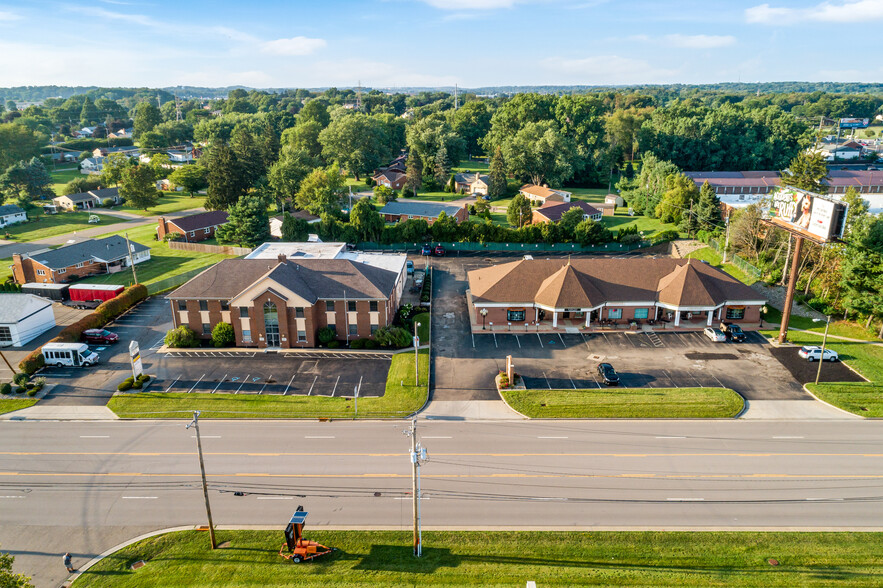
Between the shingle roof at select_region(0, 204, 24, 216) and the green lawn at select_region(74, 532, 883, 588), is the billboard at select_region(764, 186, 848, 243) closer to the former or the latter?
the green lawn at select_region(74, 532, 883, 588)

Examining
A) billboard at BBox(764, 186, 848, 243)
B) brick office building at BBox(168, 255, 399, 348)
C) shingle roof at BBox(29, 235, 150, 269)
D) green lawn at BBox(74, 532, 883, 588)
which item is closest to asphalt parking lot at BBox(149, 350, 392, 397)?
brick office building at BBox(168, 255, 399, 348)

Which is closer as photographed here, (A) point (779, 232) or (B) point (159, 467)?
(B) point (159, 467)

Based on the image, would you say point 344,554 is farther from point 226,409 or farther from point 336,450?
point 226,409

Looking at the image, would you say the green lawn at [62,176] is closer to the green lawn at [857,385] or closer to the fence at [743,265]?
the fence at [743,265]

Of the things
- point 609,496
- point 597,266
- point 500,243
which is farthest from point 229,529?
point 500,243

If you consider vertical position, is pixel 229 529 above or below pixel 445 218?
below

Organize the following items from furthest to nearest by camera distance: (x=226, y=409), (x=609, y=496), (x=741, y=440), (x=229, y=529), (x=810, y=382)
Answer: (x=810, y=382) → (x=226, y=409) → (x=741, y=440) → (x=609, y=496) → (x=229, y=529)
